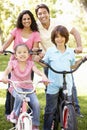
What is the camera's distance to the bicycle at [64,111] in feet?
15.7

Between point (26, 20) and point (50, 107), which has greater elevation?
point (26, 20)

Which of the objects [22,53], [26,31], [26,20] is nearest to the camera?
[22,53]

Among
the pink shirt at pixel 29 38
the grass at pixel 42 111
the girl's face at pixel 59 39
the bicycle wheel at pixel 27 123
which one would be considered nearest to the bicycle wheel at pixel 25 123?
the bicycle wheel at pixel 27 123

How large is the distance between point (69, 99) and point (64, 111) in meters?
0.20

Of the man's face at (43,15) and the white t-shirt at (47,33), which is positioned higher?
the man's face at (43,15)

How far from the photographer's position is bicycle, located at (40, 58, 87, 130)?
188 inches

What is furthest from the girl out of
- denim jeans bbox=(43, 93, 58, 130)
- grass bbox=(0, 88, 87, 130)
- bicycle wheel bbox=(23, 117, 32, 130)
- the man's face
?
grass bbox=(0, 88, 87, 130)

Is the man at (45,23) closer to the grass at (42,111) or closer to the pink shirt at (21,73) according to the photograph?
the pink shirt at (21,73)

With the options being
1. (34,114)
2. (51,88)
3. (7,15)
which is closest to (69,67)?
(51,88)

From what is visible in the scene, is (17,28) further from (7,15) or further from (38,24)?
(7,15)

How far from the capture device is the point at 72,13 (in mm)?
53219

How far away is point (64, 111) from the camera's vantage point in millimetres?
4980

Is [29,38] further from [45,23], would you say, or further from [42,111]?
[42,111]

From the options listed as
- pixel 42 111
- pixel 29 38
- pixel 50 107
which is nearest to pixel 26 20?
pixel 29 38
